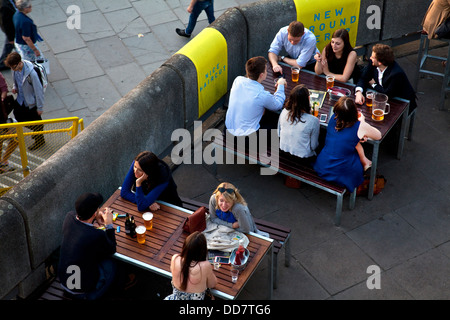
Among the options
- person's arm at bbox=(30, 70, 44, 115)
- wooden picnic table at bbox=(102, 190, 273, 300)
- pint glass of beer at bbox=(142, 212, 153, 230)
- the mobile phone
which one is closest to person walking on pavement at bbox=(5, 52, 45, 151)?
person's arm at bbox=(30, 70, 44, 115)

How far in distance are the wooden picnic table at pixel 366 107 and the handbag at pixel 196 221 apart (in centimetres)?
213

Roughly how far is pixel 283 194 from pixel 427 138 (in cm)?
227

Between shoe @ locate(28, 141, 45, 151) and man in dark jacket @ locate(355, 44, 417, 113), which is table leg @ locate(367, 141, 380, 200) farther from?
shoe @ locate(28, 141, 45, 151)

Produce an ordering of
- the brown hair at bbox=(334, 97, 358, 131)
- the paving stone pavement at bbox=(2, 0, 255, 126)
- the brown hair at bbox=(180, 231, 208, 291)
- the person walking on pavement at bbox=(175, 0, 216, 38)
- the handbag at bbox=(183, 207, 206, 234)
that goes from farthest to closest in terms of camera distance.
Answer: the person walking on pavement at bbox=(175, 0, 216, 38)
the paving stone pavement at bbox=(2, 0, 255, 126)
the brown hair at bbox=(334, 97, 358, 131)
the handbag at bbox=(183, 207, 206, 234)
the brown hair at bbox=(180, 231, 208, 291)

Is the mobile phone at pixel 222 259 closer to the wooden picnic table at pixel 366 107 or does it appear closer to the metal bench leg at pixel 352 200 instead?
the metal bench leg at pixel 352 200

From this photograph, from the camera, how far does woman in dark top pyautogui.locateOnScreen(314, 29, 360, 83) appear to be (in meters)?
8.59

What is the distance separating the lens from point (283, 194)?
8328 millimetres

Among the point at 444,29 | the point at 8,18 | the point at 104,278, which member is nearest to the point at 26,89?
the point at 8,18

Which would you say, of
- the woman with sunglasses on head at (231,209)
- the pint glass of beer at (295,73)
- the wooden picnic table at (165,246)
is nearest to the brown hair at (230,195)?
the woman with sunglasses on head at (231,209)

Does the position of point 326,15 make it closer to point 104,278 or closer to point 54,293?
point 104,278

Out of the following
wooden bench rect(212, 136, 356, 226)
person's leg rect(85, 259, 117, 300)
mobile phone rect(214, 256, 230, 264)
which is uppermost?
mobile phone rect(214, 256, 230, 264)

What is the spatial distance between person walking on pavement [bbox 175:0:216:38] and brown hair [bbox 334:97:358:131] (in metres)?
4.19

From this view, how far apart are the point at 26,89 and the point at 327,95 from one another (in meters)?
3.94
